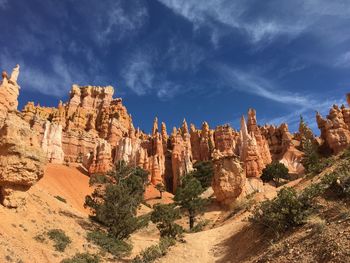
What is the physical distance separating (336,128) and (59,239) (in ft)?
213

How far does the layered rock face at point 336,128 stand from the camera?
66812mm

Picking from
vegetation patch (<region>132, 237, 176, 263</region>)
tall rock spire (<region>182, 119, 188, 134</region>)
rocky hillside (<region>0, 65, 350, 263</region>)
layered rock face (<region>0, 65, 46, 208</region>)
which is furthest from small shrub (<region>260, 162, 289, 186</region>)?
layered rock face (<region>0, 65, 46, 208</region>)

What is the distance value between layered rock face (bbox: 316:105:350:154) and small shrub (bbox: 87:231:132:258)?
54.4 metres

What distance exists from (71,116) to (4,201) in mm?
80404

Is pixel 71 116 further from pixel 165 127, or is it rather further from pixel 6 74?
pixel 6 74

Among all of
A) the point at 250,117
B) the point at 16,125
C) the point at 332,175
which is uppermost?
the point at 250,117

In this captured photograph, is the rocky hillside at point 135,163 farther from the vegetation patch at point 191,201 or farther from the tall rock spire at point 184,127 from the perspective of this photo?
the vegetation patch at point 191,201

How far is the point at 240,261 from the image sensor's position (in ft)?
51.3

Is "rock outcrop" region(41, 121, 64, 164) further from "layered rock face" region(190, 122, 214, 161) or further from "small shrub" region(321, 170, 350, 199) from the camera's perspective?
"small shrub" region(321, 170, 350, 199)

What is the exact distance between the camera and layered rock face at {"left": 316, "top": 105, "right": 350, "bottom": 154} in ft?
219

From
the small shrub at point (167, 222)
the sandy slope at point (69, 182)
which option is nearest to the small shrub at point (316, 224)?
the small shrub at point (167, 222)

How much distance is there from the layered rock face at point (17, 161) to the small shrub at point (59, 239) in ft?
9.05

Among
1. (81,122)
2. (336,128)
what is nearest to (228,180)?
(336,128)

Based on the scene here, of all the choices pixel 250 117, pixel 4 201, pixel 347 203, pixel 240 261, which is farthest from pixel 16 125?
pixel 250 117
